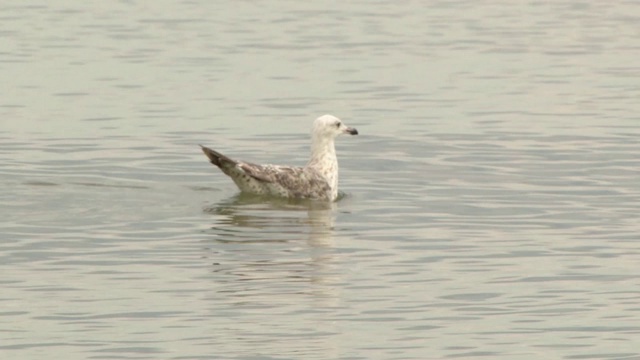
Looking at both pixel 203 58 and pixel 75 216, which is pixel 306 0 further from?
pixel 75 216

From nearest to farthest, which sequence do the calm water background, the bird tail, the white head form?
the calm water background < the bird tail < the white head

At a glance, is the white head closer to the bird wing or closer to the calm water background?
the calm water background

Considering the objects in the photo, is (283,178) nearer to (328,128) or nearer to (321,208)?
(321,208)

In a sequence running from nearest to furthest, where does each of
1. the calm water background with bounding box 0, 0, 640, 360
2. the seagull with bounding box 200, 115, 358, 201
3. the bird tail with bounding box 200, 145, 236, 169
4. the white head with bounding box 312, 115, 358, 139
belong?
the calm water background with bounding box 0, 0, 640, 360 < the bird tail with bounding box 200, 145, 236, 169 < the seagull with bounding box 200, 115, 358, 201 < the white head with bounding box 312, 115, 358, 139

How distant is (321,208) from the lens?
26375mm

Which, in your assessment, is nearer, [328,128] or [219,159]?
[219,159]

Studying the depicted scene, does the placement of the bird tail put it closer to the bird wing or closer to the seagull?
the seagull

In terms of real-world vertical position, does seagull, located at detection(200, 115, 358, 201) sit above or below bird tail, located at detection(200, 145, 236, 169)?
below

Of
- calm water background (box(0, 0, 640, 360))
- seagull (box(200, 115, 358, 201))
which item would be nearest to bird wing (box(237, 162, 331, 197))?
seagull (box(200, 115, 358, 201))

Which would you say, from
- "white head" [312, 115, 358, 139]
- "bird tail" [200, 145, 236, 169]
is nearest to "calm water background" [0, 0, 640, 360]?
"bird tail" [200, 145, 236, 169]

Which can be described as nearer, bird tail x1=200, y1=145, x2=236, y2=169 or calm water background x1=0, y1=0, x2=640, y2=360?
calm water background x1=0, y1=0, x2=640, y2=360

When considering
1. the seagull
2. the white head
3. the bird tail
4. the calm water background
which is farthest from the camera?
the white head

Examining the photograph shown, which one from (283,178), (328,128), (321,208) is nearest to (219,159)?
(283,178)

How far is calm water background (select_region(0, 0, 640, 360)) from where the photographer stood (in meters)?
A: 17.9
